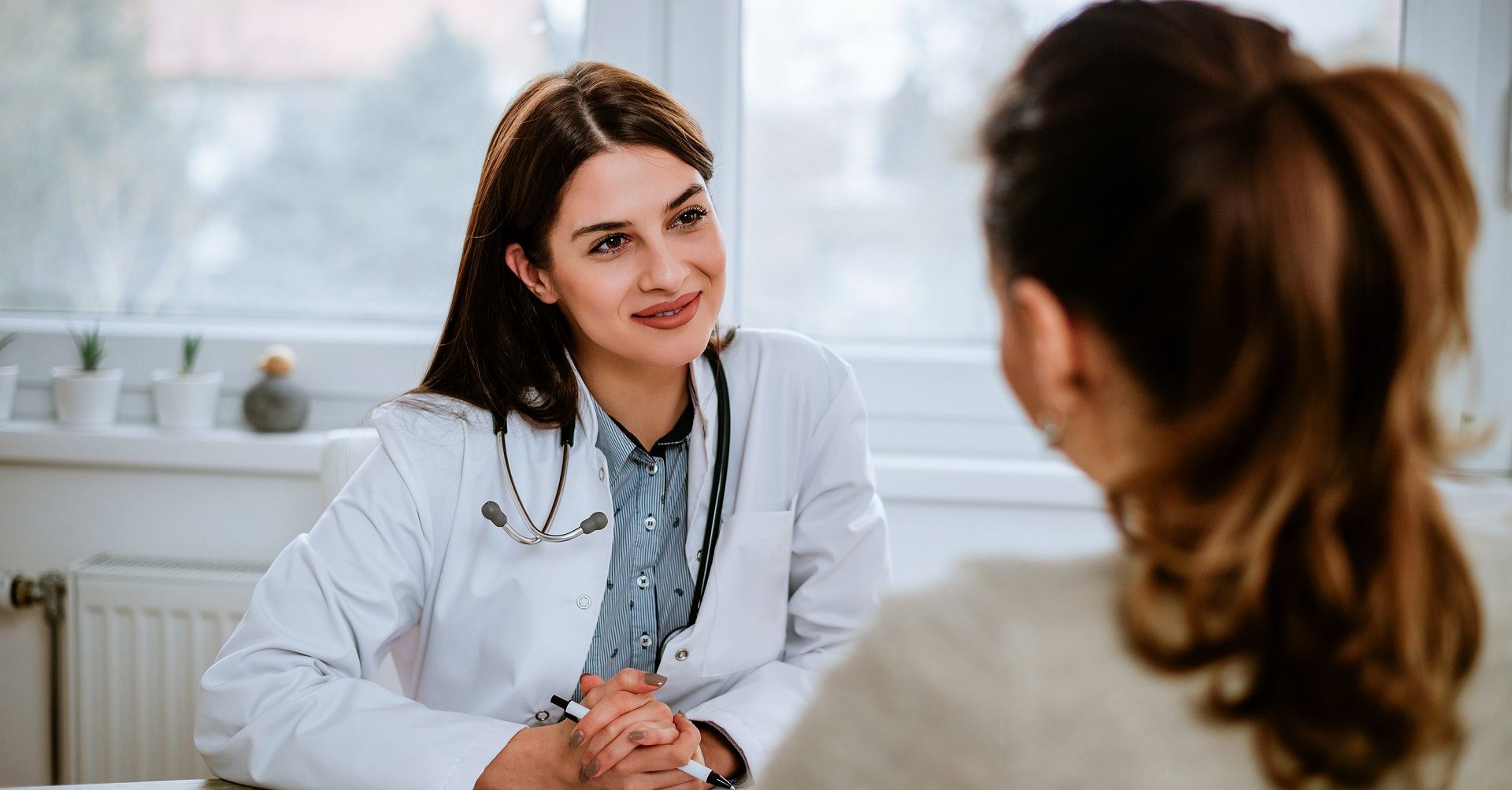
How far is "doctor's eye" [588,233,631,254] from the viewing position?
139 centimetres

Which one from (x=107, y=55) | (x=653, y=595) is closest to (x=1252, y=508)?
(x=653, y=595)

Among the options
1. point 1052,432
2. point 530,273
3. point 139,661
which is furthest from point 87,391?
point 1052,432

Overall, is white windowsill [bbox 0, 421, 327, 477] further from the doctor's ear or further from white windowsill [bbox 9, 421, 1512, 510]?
the doctor's ear

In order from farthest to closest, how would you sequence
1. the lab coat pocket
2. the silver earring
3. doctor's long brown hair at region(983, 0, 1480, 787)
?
the lab coat pocket < the silver earring < doctor's long brown hair at region(983, 0, 1480, 787)

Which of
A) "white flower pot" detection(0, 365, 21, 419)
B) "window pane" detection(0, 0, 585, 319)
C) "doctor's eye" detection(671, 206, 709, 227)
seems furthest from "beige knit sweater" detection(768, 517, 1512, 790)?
"white flower pot" detection(0, 365, 21, 419)

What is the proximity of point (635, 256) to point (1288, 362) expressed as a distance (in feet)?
3.25

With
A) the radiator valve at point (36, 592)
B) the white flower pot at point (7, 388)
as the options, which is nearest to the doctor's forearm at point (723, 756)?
the radiator valve at point (36, 592)

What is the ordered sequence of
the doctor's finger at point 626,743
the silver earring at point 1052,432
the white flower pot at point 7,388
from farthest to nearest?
the white flower pot at point 7,388 < the doctor's finger at point 626,743 < the silver earring at point 1052,432

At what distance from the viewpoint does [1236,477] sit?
1.68 feet

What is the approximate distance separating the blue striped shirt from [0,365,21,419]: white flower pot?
1.40 meters

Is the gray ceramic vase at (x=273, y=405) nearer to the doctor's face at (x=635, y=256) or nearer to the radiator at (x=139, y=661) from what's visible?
the radiator at (x=139, y=661)

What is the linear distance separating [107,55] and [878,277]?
1.60 m

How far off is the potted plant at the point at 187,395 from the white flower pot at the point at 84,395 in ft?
0.30

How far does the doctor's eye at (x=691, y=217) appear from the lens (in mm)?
1418
